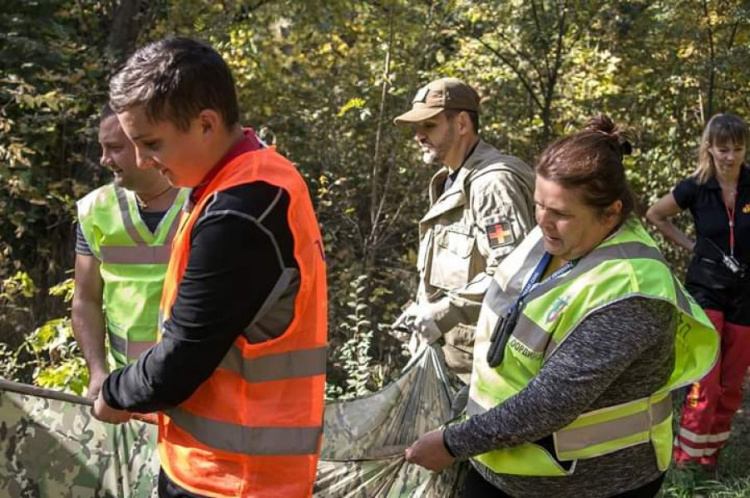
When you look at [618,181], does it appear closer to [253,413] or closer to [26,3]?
[253,413]

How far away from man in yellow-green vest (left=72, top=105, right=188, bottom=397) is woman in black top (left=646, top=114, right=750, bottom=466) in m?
3.41

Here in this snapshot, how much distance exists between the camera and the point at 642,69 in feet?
29.4

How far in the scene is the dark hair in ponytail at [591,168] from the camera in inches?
93.4

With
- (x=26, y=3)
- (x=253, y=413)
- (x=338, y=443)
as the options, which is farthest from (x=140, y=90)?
(x=26, y=3)

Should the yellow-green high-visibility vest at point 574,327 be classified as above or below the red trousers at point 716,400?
above

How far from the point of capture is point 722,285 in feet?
17.6

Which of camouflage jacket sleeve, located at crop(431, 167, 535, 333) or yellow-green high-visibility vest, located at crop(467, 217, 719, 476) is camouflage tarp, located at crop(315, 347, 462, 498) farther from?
yellow-green high-visibility vest, located at crop(467, 217, 719, 476)

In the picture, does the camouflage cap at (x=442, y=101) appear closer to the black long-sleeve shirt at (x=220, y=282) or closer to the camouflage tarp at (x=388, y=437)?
the camouflage tarp at (x=388, y=437)

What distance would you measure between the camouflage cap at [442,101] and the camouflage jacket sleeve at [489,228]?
42cm

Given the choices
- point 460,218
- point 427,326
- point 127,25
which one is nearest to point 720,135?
point 460,218

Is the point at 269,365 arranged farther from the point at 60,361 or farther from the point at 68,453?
the point at 60,361

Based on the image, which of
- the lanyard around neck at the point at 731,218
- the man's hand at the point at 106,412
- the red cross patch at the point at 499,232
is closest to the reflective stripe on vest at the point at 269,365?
the man's hand at the point at 106,412

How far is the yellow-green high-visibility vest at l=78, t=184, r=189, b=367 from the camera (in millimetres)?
3111

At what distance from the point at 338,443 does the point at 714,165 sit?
3396 mm
